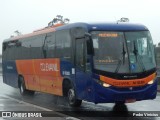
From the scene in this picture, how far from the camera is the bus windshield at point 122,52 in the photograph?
14.1 meters

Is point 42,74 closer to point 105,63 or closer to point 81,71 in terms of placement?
point 81,71

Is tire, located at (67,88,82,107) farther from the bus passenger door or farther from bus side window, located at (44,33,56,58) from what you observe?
bus side window, located at (44,33,56,58)

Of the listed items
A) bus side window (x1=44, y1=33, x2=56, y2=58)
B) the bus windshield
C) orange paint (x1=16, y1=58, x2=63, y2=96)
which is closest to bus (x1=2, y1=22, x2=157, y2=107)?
the bus windshield

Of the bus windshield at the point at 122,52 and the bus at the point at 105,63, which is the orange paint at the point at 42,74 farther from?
the bus windshield at the point at 122,52

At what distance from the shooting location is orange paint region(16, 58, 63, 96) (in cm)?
1767

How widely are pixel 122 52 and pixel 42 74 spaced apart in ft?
20.4

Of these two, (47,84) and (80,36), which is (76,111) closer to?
(80,36)

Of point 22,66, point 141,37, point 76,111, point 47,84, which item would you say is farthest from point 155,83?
point 22,66

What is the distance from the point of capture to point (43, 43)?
1956cm

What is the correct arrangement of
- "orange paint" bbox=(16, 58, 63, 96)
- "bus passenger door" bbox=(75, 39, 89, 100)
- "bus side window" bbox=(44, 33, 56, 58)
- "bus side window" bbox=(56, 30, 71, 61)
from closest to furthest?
1. "bus passenger door" bbox=(75, 39, 89, 100)
2. "bus side window" bbox=(56, 30, 71, 61)
3. "orange paint" bbox=(16, 58, 63, 96)
4. "bus side window" bbox=(44, 33, 56, 58)

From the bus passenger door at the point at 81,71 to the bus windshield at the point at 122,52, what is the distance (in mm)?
682

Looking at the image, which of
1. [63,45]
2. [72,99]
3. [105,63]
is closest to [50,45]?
[63,45]

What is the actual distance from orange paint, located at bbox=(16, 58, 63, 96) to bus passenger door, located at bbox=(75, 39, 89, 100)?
6.11 ft

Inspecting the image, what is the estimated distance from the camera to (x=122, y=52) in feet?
46.8
